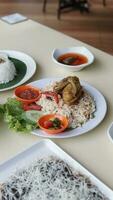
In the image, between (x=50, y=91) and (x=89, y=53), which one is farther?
(x=89, y=53)

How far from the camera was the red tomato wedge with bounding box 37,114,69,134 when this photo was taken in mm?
959

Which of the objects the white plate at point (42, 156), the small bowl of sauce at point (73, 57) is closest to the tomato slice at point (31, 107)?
→ the white plate at point (42, 156)

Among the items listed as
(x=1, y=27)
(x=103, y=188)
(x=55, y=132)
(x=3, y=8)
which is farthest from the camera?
(x=3, y=8)

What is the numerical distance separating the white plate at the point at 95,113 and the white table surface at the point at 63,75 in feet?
0.07

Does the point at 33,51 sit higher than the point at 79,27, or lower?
higher

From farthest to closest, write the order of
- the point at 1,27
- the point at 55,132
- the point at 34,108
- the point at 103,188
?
the point at 1,27
the point at 34,108
the point at 55,132
the point at 103,188

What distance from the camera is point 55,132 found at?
958 mm

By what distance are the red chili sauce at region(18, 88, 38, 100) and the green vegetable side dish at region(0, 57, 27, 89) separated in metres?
0.10

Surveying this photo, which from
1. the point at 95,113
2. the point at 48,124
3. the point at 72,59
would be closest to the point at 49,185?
the point at 48,124

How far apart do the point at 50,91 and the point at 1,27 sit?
718mm

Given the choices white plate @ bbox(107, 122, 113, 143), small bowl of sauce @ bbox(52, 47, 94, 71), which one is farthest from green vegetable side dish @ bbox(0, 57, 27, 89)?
white plate @ bbox(107, 122, 113, 143)

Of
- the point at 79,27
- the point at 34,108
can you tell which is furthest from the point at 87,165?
the point at 79,27

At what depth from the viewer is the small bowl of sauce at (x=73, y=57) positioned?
130 centimetres

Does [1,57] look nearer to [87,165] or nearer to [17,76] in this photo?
[17,76]
